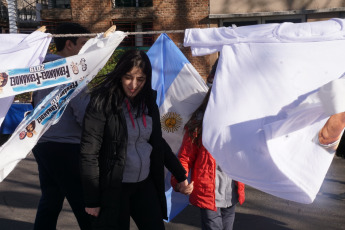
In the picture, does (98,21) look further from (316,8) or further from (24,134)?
(24,134)

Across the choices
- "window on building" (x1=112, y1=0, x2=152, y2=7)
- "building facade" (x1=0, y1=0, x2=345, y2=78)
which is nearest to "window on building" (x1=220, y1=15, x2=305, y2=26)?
"building facade" (x1=0, y1=0, x2=345, y2=78)

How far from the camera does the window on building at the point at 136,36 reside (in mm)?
13477

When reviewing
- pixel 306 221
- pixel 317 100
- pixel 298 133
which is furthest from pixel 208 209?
pixel 306 221

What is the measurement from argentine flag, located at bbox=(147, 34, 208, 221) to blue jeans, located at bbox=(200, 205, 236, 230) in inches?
22.0

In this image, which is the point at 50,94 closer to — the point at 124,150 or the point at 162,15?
the point at 124,150

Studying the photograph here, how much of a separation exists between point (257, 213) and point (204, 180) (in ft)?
6.02

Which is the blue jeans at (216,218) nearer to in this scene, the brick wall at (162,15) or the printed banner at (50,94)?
the printed banner at (50,94)

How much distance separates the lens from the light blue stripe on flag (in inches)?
135

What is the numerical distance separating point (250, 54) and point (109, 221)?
130 centimetres

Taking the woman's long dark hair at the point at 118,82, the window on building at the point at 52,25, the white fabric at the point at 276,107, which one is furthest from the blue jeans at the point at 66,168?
the window on building at the point at 52,25

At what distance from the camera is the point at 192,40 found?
2.66 metres

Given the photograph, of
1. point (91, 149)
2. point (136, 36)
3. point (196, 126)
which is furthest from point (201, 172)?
point (136, 36)

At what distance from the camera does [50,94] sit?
262cm

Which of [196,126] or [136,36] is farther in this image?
[136,36]
